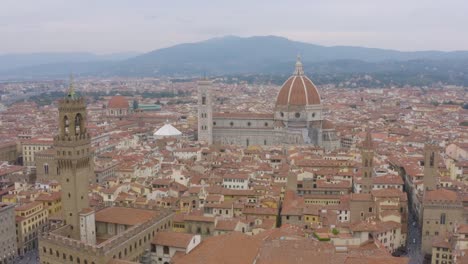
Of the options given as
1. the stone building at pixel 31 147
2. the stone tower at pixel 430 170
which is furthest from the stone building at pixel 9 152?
the stone tower at pixel 430 170

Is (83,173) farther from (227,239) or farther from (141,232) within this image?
(227,239)

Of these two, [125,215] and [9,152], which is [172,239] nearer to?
[125,215]

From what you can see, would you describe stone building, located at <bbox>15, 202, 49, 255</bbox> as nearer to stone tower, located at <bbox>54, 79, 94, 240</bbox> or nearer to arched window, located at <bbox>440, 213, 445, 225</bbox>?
stone tower, located at <bbox>54, 79, 94, 240</bbox>

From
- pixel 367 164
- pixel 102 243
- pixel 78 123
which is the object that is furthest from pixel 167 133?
pixel 102 243

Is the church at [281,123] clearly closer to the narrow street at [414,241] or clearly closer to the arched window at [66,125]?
the narrow street at [414,241]

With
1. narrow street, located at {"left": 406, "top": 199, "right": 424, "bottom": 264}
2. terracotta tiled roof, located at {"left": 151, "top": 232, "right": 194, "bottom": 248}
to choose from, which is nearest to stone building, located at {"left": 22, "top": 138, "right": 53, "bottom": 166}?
terracotta tiled roof, located at {"left": 151, "top": 232, "right": 194, "bottom": 248}
